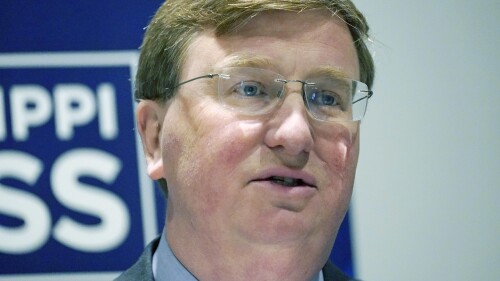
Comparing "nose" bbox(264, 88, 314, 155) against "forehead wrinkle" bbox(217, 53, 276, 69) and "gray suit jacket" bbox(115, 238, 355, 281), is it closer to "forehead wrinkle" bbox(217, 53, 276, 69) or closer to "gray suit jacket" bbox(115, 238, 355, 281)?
"forehead wrinkle" bbox(217, 53, 276, 69)

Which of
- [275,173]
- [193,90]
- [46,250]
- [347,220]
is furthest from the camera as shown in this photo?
[347,220]

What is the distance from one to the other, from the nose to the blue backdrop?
59 cm

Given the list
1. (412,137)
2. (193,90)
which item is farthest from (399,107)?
(193,90)

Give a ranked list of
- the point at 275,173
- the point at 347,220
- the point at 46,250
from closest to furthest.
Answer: the point at 275,173
the point at 46,250
the point at 347,220

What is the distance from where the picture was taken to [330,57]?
5.08 feet

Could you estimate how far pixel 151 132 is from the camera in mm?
1633

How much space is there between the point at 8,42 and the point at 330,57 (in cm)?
80

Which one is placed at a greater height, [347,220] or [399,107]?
[399,107]

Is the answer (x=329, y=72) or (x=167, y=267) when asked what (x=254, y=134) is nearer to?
(x=329, y=72)

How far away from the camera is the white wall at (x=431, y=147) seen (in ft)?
6.77

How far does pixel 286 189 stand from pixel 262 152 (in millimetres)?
72

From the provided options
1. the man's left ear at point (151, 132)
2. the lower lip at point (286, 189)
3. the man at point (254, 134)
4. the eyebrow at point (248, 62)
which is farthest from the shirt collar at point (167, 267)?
the eyebrow at point (248, 62)

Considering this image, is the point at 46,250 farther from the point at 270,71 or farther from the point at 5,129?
the point at 270,71

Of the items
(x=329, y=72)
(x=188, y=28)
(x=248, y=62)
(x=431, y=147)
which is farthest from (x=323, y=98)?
(x=431, y=147)
